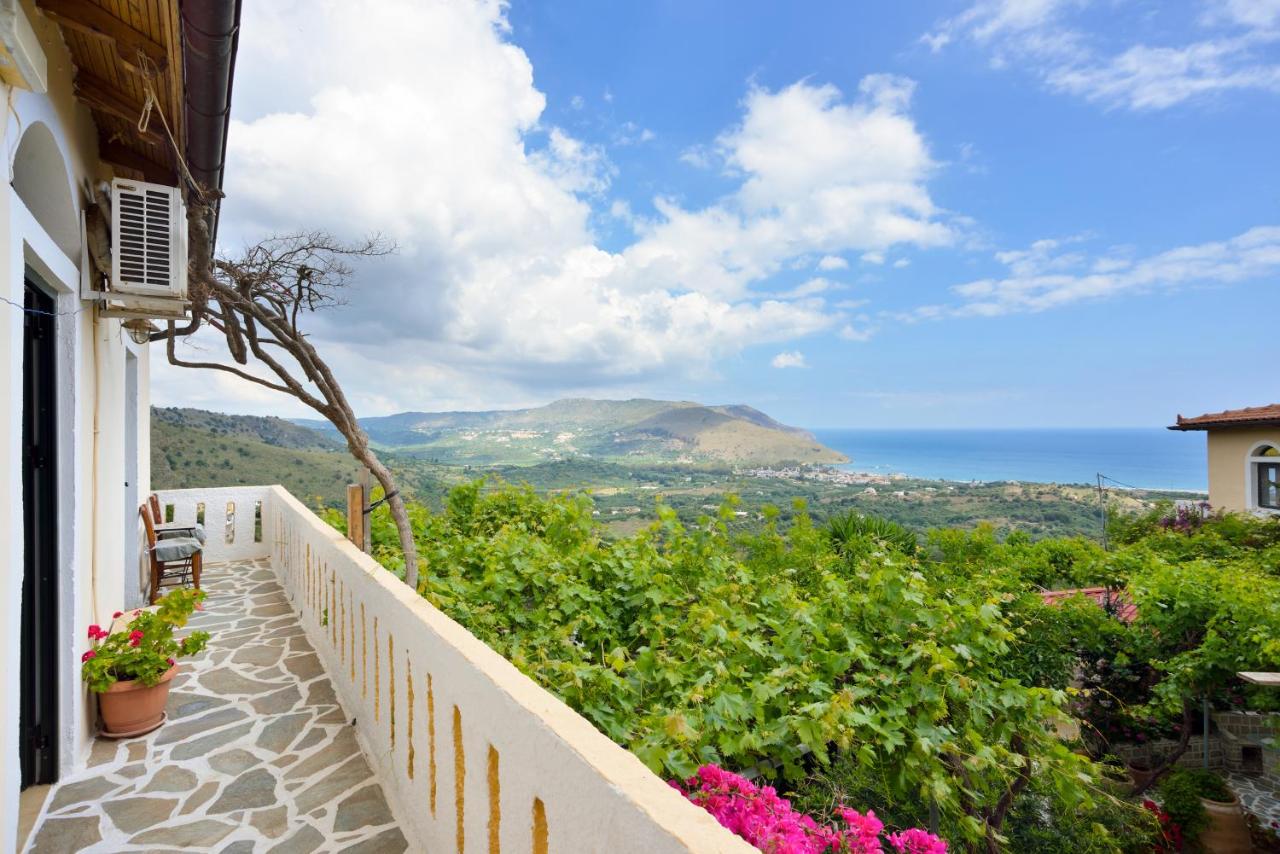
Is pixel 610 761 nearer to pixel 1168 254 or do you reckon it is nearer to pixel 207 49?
pixel 207 49

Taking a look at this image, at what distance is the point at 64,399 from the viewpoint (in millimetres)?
2754

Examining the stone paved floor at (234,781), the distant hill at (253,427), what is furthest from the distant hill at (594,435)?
the stone paved floor at (234,781)

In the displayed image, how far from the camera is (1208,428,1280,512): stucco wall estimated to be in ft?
42.4

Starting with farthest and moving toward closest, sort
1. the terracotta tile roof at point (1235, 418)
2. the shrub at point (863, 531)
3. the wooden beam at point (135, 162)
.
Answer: the terracotta tile roof at point (1235, 418) < the shrub at point (863, 531) < the wooden beam at point (135, 162)

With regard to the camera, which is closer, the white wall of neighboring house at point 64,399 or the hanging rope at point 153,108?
the white wall of neighboring house at point 64,399

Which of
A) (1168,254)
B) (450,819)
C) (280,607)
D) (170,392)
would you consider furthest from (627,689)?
(1168,254)

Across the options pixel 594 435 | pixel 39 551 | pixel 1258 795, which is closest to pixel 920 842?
pixel 39 551

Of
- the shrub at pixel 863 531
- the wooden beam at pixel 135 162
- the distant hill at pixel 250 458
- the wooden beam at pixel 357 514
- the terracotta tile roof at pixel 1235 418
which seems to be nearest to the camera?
the wooden beam at pixel 135 162

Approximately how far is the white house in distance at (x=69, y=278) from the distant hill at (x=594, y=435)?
1216 cm

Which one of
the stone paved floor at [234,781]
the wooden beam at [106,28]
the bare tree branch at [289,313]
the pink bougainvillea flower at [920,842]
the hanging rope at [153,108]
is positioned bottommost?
the stone paved floor at [234,781]

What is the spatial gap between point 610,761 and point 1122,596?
803 cm

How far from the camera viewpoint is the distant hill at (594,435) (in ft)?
66.2

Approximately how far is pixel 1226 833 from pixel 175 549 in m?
11.0

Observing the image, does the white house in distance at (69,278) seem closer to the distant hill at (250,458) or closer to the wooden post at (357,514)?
the wooden post at (357,514)
